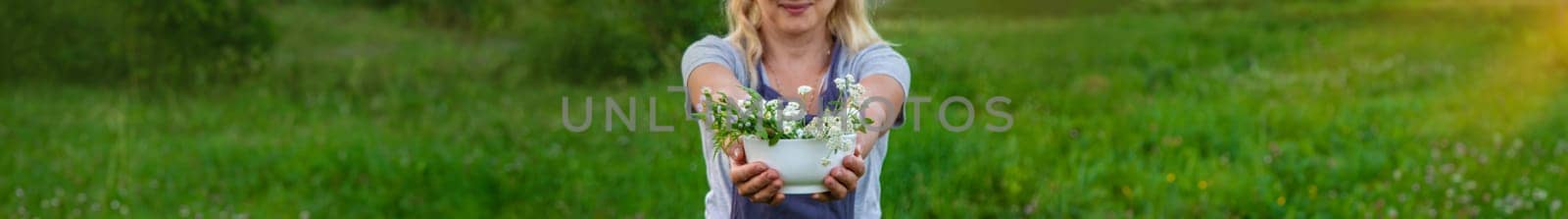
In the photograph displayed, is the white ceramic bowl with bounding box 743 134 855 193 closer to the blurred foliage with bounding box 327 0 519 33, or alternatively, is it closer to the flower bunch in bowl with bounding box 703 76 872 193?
the flower bunch in bowl with bounding box 703 76 872 193

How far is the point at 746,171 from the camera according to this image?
7.08 ft

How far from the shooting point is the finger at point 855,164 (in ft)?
7.06

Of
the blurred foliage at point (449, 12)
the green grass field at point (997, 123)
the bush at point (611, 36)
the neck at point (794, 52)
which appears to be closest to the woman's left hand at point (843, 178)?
the neck at point (794, 52)

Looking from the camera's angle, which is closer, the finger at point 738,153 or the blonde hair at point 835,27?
the finger at point 738,153

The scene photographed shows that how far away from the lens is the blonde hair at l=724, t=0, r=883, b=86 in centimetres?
236

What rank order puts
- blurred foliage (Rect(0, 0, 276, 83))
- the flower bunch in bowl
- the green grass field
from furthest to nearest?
blurred foliage (Rect(0, 0, 276, 83)) < the green grass field < the flower bunch in bowl

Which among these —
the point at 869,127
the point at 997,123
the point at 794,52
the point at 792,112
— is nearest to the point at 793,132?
the point at 792,112

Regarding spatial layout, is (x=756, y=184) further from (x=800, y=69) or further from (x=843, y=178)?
(x=800, y=69)

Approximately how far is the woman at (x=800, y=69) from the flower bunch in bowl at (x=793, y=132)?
2.7 inches

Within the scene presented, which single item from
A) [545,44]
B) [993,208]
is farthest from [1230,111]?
[545,44]

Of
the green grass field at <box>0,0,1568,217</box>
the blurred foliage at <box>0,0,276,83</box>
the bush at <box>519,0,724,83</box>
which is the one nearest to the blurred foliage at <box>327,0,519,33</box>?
the green grass field at <box>0,0,1568,217</box>

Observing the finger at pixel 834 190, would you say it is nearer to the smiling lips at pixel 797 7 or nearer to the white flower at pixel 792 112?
the white flower at pixel 792 112

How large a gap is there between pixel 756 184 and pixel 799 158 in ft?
0.22

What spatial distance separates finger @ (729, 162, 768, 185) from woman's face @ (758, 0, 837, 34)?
0.24m
